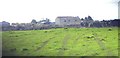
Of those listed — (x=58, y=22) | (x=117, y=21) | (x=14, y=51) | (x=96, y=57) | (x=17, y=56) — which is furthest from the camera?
(x=58, y=22)

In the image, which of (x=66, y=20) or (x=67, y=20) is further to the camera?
(x=67, y=20)

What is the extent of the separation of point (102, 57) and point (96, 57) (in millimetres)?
921

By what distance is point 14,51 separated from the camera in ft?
130

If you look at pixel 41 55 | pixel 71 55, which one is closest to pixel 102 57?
pixel 71 55

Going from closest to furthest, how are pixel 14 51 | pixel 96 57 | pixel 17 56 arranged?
pixel 96 57
pixel 17 56
pixel 14 51

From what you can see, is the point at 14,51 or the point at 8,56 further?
the point at 14,51

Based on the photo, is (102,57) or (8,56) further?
(8,56)

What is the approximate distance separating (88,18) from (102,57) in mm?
121756

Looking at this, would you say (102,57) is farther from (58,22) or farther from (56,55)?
(58,22)

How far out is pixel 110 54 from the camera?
36.0m

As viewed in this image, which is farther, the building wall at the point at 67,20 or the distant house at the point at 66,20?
the distant house at the point at 66,20

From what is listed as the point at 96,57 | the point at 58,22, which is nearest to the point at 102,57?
the point at 96,57

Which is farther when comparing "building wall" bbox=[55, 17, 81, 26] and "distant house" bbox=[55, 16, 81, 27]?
"distant house" bbox=[55, 16, 81, 27]

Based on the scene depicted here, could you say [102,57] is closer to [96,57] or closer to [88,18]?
[96,57]
